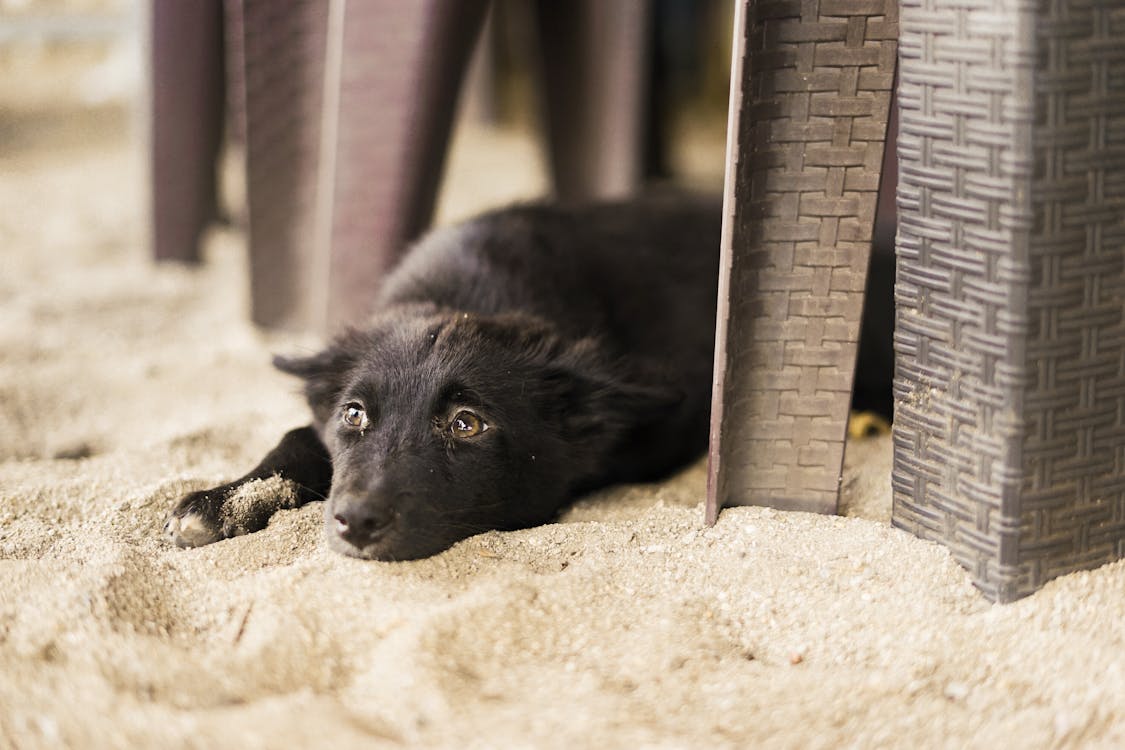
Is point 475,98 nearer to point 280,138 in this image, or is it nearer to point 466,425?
point 280,138

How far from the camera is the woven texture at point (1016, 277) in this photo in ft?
6.09

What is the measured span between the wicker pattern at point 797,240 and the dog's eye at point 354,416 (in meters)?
0.83

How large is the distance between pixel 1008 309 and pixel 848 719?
2.38ft

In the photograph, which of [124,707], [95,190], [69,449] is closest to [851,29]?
[124,707]

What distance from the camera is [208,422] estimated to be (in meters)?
3.21

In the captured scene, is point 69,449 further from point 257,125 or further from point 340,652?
point 340,652

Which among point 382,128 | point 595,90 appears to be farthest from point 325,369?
point 595,90

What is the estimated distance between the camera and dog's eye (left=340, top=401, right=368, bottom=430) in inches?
105

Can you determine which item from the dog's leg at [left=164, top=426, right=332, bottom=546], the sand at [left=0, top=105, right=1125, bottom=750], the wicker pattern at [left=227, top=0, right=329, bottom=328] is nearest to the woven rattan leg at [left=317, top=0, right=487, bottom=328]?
the wicker pattern at [left=227, top=0, right=329, bottom=328]

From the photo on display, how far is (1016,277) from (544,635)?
1.00m

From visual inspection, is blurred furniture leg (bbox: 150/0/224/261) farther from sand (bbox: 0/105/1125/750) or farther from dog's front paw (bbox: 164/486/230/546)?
dog's front paw (bbox: 164/486/230/546)

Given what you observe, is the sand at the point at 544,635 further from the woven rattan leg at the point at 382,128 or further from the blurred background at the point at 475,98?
the blurred background at the point at 475,98

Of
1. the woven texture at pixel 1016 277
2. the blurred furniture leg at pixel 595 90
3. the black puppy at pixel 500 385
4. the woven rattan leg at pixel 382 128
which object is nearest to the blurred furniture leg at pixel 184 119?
the woven rattan leg at pixel 382 128

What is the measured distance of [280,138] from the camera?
12.8ft
